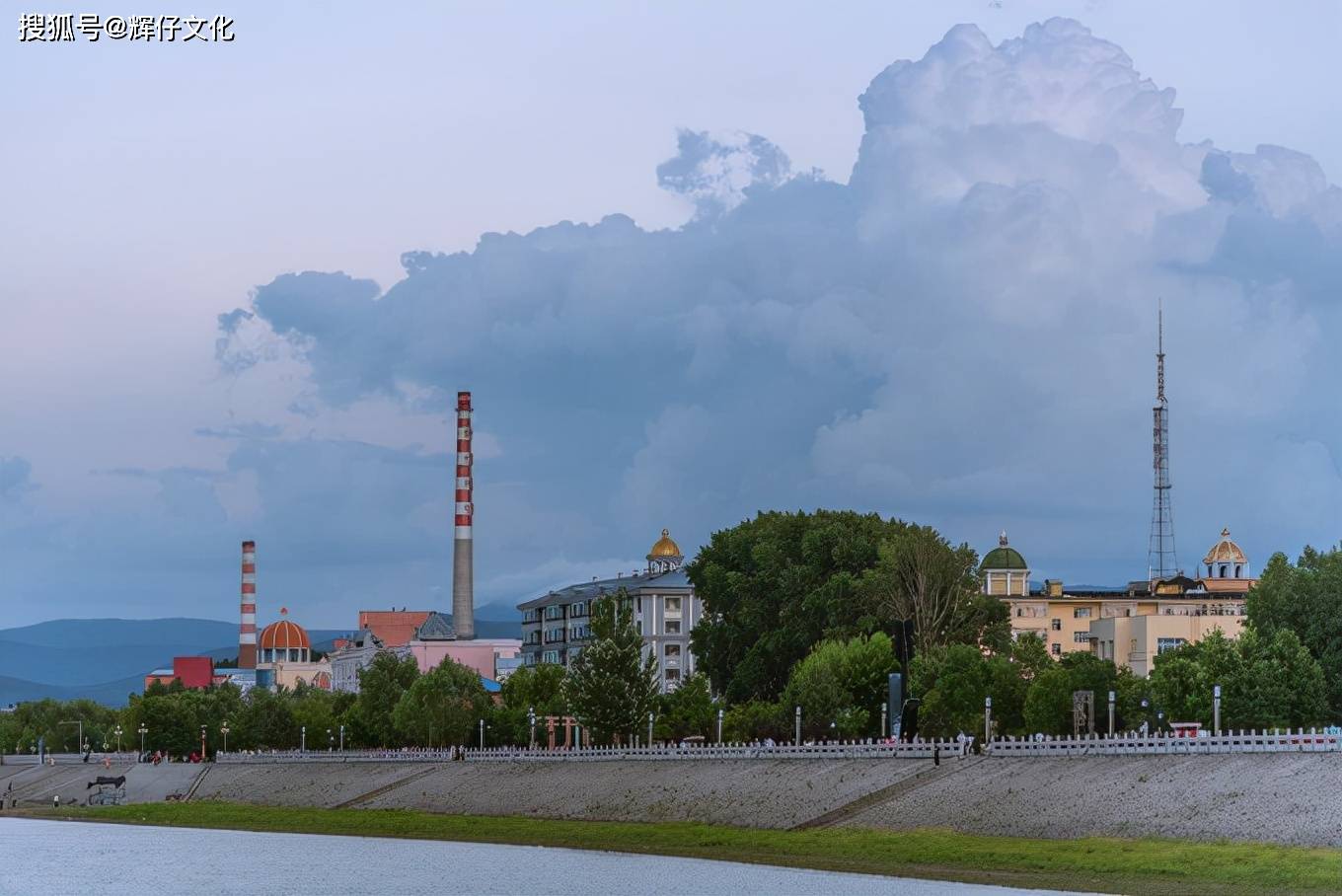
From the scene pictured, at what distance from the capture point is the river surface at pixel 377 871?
231 ft

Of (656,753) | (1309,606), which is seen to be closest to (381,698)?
(656,753)

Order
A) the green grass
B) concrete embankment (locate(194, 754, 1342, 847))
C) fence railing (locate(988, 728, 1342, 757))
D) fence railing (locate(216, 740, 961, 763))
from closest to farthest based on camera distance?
the green grass → concrete embankment (locate(194, 754, 1342, 847)) → fence railing (locate(988, 728, 1342, 757)) → fence railing (locate(216, 740, 961, 763))

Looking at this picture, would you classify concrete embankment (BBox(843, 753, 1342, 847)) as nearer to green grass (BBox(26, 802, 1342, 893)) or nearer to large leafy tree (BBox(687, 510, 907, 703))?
green grass (BBox(26, 802, 1342, 893))

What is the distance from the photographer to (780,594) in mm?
142500

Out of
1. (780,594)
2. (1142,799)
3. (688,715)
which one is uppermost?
(780,594)

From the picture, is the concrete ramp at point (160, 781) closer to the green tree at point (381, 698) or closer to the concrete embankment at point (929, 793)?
the green tree at point (381, 698)

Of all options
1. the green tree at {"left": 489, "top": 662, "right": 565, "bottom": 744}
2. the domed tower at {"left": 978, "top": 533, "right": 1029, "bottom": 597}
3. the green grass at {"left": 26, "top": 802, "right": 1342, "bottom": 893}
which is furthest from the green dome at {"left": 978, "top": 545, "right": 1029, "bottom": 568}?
the green grass at {"left": 26, "top": 802, "right": 1342, "bottom": 893}

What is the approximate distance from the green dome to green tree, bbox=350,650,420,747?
56994 millimetres

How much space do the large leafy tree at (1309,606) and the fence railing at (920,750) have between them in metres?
6.51

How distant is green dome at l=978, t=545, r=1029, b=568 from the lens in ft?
636

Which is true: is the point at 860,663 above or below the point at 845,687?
above

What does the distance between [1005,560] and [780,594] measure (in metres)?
57.4

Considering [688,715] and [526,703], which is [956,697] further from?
[526,703]

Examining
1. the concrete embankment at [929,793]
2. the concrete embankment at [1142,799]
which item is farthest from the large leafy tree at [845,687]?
the concrete embankment at [1142,799]
